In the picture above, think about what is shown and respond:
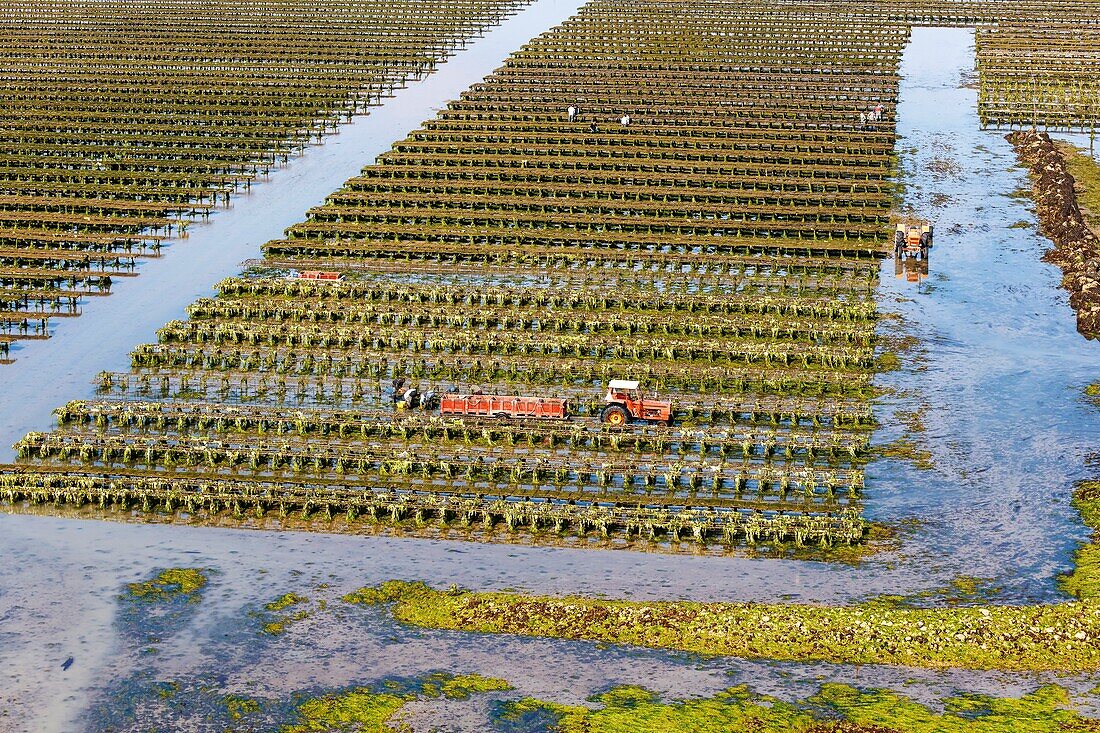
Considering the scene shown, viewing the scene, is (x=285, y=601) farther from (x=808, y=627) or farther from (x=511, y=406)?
(x=511, y=406)

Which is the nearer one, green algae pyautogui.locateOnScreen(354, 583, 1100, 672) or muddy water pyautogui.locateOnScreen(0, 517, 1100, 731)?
muddy water pyautogui.locateOnScreen(0, 517, 1100, 731)

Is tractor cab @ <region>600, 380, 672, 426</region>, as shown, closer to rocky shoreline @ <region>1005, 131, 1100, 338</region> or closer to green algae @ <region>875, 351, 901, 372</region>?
green algae @ <region>875, 351, 901, 372</region>

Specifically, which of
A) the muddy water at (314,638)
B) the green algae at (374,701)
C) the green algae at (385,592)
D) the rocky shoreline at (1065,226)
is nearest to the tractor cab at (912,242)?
the rocky shoreline at (1065,226)

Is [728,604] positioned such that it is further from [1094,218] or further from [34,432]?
[1094,218]

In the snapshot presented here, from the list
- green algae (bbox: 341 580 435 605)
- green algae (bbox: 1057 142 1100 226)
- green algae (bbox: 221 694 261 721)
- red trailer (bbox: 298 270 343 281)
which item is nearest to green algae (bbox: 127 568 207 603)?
green algae (bbox: 341 580 435 605)

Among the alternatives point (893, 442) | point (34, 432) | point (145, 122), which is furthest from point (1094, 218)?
point (145, 122)

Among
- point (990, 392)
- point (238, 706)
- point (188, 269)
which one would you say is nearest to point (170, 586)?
point (238, 706)
